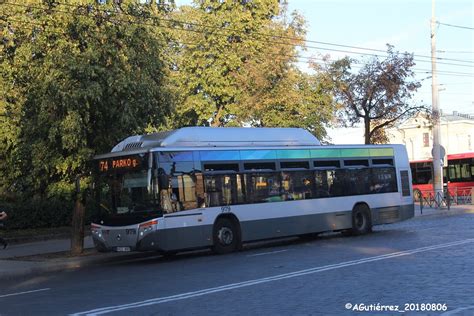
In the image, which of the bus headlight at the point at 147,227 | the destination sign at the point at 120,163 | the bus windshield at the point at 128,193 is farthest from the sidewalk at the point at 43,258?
the destination sign at the point at 120,163

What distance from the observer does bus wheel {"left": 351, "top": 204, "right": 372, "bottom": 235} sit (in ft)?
66.9

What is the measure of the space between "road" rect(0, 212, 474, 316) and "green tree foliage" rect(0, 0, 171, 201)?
376 centimetres

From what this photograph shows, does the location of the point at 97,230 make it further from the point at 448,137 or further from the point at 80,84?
the point at 448,137

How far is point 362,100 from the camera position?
29.5 metres

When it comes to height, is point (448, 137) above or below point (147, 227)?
above

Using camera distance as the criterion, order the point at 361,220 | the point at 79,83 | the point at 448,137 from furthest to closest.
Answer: the point at 448,137 → the point at 361,220 → the point at 79,83

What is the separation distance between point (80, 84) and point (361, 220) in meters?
10.8

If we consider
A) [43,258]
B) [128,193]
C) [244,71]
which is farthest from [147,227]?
[244,71]

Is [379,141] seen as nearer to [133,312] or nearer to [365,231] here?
[365,231]

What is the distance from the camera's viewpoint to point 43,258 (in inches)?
659

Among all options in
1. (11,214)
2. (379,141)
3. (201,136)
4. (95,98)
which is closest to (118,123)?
(95,98)

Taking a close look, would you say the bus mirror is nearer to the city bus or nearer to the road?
the city bus

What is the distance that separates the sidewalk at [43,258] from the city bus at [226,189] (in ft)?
2.94

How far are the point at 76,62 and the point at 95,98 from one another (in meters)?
1.20
